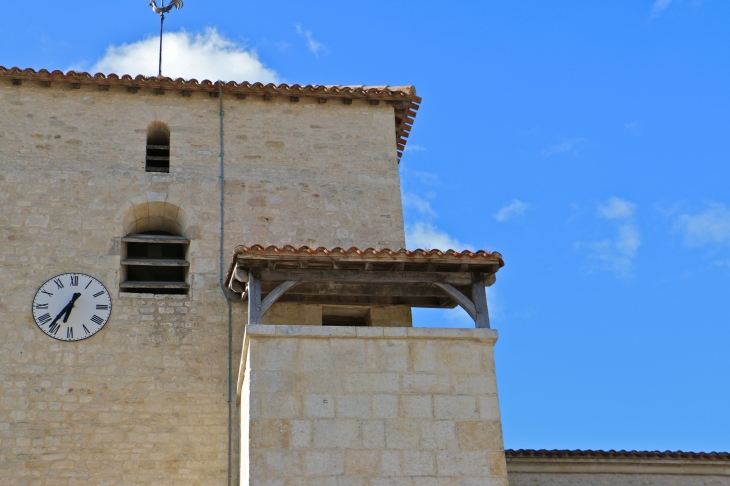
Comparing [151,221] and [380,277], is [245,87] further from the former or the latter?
[380,277]

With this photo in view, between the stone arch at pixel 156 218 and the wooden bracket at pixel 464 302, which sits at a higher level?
the stone arch at pixel 156 218

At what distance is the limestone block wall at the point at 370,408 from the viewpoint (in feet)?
34.0

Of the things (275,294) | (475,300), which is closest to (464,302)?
(475,300)

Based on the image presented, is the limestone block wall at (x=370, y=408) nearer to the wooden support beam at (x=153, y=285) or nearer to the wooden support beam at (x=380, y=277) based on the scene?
the wooden support beam at (x=380, y=277)

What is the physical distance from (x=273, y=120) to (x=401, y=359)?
18.1 feet

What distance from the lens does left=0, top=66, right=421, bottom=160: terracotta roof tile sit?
1459cm

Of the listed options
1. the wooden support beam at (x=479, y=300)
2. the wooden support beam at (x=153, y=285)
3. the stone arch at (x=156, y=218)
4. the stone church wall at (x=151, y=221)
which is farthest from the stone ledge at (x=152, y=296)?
the wooden support beam at (x=479, y=300)

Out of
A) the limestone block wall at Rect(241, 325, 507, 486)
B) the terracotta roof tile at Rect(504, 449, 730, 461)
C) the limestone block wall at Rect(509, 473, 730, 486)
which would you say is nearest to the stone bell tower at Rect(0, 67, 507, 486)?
the limestone block wall at Rect(241, 325, 507, 486)

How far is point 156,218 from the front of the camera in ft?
46.8

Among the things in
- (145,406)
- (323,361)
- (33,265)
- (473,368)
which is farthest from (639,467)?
(33,265)

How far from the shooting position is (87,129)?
14.4 m

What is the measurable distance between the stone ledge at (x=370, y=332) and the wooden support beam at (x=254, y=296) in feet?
0.78

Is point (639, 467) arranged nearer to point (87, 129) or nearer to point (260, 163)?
point (260, 163)

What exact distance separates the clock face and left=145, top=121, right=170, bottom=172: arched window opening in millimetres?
2257
